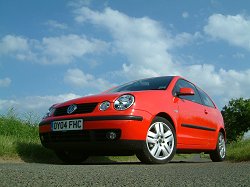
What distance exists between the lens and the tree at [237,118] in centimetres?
5194

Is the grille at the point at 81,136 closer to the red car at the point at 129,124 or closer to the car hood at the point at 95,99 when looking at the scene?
the red car at the point at 129,124

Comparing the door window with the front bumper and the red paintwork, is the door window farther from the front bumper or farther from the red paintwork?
the front bumper

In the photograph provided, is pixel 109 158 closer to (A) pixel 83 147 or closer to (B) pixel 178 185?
(A) pixel 83 147

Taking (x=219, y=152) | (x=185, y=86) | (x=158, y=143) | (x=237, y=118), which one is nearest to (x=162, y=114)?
(x=158, y=143)

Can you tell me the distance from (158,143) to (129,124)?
24.2 inches

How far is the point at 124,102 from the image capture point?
5379 millimetres

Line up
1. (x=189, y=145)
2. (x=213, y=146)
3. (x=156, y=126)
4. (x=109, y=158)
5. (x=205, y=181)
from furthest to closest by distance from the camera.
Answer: (x=109, y=158) → (x=213, y=146) → (x=189, y=145) → (x=156, y=126) → (x=205, y=181)

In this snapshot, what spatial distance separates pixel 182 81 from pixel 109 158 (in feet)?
7.93

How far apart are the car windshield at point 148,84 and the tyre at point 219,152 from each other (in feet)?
6.55

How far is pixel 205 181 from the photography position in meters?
2.87

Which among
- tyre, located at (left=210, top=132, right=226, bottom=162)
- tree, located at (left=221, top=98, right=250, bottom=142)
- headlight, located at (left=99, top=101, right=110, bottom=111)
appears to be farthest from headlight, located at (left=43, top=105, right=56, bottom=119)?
tree, located at (left=221, top=98, right=250, bottom=142)

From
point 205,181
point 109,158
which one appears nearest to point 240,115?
point 109,158

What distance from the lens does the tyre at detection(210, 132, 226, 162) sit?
25.1 feet

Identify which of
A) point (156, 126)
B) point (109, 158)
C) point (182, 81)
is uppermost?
point (182, 81)
